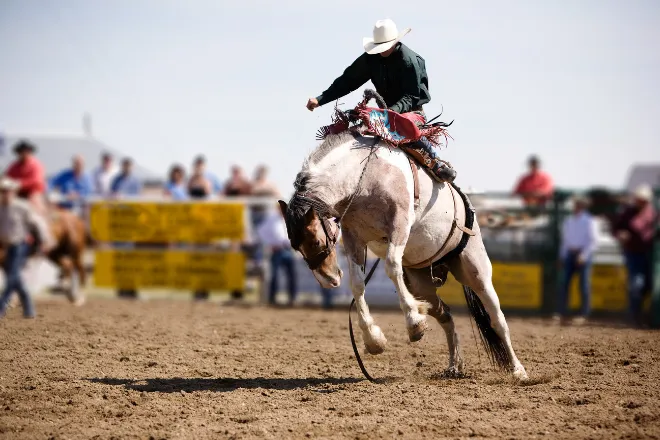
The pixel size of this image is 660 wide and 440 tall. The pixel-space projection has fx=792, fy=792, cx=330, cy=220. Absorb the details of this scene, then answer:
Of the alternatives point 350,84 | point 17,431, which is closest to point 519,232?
point 350,84

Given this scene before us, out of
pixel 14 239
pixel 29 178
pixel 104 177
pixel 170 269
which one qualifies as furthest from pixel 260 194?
pixel 14 239

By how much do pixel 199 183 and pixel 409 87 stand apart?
8352 mm

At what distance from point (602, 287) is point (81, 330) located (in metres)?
7.78

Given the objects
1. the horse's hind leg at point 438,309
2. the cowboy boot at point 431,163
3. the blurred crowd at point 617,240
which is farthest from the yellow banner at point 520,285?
the cowboy boot at point 431,163

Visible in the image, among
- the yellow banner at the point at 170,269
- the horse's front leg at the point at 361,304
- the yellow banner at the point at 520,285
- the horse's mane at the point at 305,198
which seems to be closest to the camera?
the horse's mane at the point at 305,198

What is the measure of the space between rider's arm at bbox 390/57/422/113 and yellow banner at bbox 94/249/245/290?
7481 mm

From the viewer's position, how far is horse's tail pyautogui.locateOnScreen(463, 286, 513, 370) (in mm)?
6586

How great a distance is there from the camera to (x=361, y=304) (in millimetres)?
5922

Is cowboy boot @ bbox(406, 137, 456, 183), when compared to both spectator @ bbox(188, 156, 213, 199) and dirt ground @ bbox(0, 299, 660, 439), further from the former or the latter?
spectator @ bbox(188, 156, 213, 199)

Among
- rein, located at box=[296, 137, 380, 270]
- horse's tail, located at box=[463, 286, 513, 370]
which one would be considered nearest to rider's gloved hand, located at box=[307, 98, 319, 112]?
rein, located at box=[296, 137, 380, 270]

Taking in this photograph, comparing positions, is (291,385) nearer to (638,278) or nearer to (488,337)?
(488,337)

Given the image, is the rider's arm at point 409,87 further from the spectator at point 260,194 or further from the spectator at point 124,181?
the spectator at point 124,181

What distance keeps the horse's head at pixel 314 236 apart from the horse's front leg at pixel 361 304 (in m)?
0.18

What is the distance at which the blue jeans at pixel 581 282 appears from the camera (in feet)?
38.5
